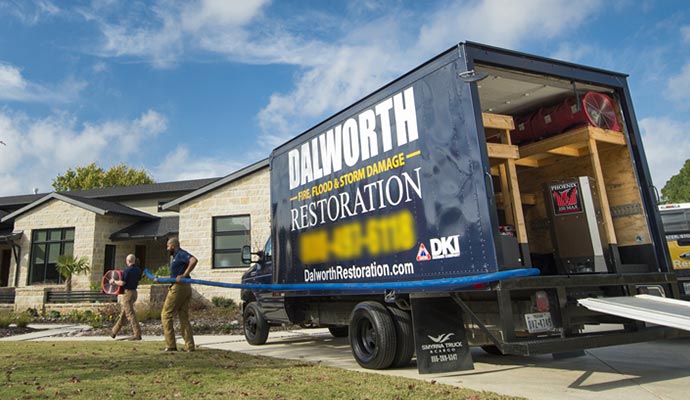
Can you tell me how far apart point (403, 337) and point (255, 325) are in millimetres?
4231

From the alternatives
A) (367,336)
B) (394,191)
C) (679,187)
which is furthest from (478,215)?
(679,187)

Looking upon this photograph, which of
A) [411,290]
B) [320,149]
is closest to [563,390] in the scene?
[411,290]

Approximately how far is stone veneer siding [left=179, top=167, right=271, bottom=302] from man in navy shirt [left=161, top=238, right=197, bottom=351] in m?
9.59

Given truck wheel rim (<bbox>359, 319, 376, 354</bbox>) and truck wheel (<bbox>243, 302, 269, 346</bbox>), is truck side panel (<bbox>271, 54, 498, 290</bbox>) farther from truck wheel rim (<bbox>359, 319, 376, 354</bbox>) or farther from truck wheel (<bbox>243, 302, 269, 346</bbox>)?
truck wheel (<bbox>243, 302, 269, 346</bbox>)

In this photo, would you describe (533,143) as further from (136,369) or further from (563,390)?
(136,369)

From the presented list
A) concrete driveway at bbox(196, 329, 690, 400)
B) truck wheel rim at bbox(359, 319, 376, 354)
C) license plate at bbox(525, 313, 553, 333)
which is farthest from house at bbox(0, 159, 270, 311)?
license plate at bbox(525, 313, 553, 333)

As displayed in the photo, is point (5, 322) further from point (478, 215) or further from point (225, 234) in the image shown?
point (478, 215)

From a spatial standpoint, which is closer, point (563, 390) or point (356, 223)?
point (563, 390)

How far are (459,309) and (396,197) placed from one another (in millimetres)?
1448

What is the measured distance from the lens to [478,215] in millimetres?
4461

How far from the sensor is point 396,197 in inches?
218

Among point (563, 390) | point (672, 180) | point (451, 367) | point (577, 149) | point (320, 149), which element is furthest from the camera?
point (672, 180)

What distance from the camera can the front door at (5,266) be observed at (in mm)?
24375

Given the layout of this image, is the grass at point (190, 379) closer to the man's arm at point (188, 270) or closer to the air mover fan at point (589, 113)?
the man's arm at point (188, 270)
